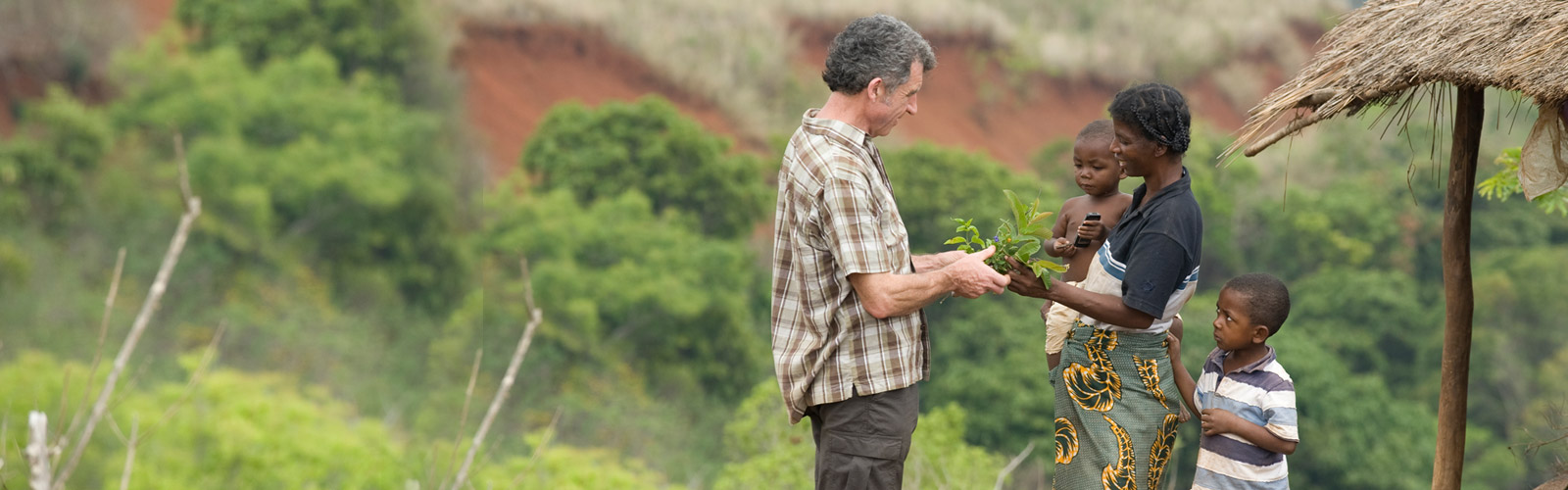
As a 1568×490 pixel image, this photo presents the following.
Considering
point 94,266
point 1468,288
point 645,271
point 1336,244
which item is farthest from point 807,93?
point 1468,288

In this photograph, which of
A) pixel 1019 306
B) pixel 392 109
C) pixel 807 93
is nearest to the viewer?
pixel 1019 306

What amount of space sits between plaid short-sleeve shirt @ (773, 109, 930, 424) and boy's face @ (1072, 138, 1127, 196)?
510 millimetres

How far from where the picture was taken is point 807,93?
3128cm

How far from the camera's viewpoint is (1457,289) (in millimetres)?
3889

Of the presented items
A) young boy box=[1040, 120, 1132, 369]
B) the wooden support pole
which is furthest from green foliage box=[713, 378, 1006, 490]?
young boy box=[1040, 120, 1132, 369]

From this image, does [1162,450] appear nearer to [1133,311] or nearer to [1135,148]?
[1133,311]

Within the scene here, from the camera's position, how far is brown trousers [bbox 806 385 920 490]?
9.07ft

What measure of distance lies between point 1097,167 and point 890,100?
58 cm

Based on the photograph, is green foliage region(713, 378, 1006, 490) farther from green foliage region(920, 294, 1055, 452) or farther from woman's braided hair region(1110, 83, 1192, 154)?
woman's braided hair region(1110, 83, 1192, 154)

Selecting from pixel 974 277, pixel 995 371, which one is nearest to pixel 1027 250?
pixel 974 277

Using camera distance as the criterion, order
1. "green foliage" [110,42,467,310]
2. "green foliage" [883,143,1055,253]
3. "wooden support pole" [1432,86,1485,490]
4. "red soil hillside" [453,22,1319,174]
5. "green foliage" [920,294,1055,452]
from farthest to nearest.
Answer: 1. "red soil hillside" [453,22,1319,174]
2. "green foliage" [110,42,467,310]
3. "green foliage" [883,143,1055,253]
4. "green foliage" [920,294,1055,452]
5. "wooden support pole" [1432,86,1485,490]

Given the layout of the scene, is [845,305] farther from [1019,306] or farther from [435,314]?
[435,314]

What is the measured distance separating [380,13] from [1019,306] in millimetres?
15558

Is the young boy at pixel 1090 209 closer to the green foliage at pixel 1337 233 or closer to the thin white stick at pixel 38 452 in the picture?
the thin white stick at pixel 38 452
